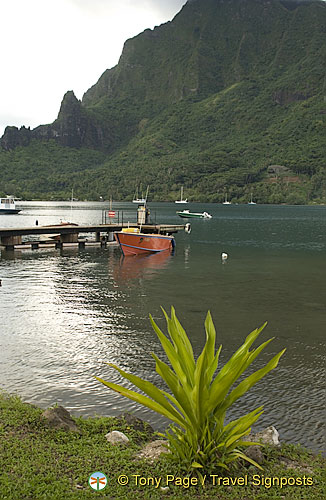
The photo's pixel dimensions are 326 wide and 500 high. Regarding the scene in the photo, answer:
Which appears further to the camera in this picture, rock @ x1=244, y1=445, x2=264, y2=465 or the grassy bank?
rock @ x1=244, y1=445, x2=264, y2=465

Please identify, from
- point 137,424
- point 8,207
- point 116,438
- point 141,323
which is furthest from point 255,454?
point 8,207

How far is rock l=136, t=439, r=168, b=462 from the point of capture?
6121 millimetres

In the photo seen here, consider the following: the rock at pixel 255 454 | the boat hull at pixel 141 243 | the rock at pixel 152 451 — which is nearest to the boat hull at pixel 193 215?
the boat hull at pixel 141 243

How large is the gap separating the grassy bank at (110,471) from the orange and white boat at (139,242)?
31323mm

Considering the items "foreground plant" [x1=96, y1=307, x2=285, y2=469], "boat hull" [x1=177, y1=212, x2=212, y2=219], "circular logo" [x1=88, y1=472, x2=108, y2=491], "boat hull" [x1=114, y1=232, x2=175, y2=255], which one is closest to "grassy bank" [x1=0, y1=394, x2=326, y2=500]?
"circular logo" [x1=88, y1=472, x2=108, y2=491]

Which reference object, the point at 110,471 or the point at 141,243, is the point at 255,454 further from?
the point at 141,243

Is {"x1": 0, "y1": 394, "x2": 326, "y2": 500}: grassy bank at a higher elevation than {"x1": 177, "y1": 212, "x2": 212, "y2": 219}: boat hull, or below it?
below

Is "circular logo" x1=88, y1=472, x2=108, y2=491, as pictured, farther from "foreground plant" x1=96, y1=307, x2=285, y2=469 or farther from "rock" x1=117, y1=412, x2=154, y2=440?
"rock" x1=117, y1=412, x2=154, y2=440

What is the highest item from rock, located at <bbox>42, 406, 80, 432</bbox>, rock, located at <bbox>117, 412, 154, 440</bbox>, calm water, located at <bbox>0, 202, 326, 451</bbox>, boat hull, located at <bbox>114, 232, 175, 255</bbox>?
boat hull, located at <bbox>114, 232, 175, 255</bbox>

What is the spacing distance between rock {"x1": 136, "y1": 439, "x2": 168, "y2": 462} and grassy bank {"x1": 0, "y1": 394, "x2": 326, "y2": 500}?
126mm

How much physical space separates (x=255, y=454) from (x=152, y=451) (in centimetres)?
141

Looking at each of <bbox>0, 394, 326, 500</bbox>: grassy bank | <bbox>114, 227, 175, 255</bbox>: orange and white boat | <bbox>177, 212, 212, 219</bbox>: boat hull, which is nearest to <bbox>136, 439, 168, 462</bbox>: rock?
<bbox>0, 394, 326, 500</bbox>: grassy bank

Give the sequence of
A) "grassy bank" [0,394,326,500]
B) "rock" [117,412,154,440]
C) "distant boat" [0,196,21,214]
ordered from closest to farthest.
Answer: "grassy bank" [0,394,326,500] < "rock" [117,412,154,440] < "distant boat" [0,196,21,214]

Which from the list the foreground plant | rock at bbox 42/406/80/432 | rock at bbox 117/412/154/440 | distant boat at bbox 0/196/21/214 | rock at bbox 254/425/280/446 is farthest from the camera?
distant boat at bbox 0/196/21/214
